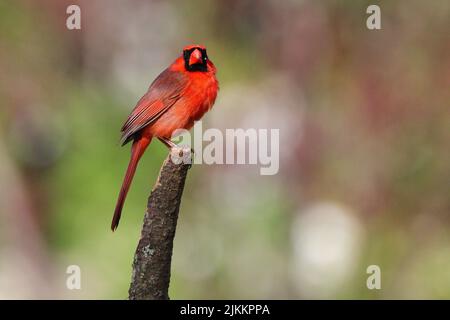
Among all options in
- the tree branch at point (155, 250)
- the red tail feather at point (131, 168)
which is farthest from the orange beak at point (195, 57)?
the tree branch at point (155, 250)

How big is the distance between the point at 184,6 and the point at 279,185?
2347 mm

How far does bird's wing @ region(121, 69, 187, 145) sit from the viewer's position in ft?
16.4

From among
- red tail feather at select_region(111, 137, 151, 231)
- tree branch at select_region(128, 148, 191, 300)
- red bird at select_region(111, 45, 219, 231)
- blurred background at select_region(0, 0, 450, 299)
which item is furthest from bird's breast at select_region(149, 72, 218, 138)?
blurred background at select_region(0, 0, 450, 299)

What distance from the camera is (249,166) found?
833 centimetres

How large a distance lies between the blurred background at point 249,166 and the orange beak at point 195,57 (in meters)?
2.81

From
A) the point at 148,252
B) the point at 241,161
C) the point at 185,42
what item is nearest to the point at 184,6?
the point at 185,42

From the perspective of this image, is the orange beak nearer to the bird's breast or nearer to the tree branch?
the bird's breast

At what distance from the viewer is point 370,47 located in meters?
9.18

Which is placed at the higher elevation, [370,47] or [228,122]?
[370,47]

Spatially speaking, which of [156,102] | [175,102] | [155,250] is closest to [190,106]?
[175,102]

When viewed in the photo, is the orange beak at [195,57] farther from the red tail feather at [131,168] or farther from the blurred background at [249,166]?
the blurred background at [249,166]

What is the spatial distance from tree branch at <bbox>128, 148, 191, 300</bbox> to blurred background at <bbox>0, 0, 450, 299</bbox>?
3.89 meters

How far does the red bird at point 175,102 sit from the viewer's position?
5020 mm

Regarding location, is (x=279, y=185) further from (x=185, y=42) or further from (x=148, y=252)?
(x=148, y=252)
